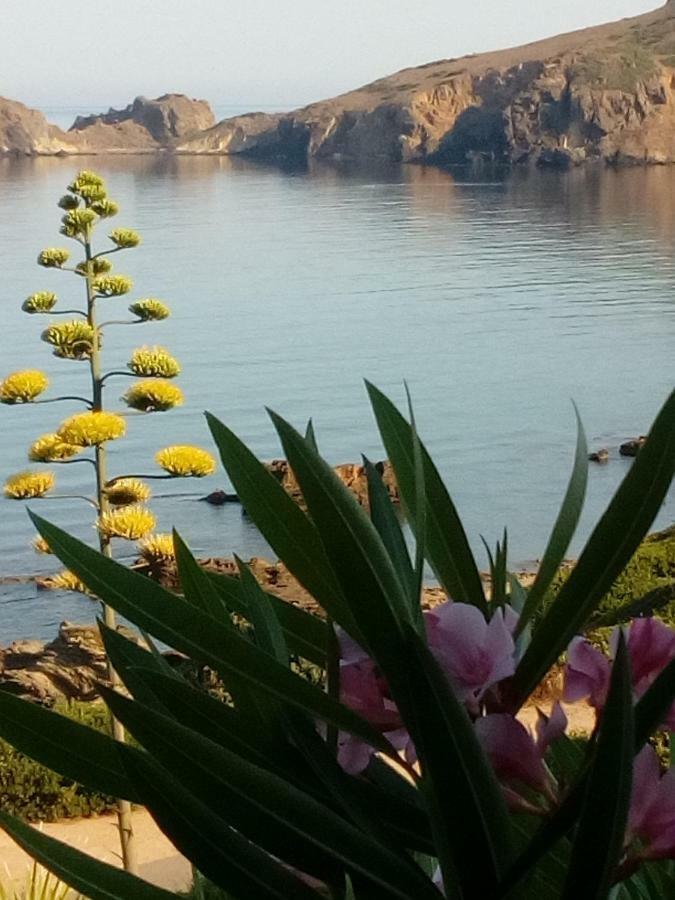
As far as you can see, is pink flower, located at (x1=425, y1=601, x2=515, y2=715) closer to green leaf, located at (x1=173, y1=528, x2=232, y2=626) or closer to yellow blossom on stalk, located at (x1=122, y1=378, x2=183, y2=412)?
green leaf, located at (x1=173, y1=528, x2=232, y2=626)

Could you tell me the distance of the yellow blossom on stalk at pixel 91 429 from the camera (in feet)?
18.7

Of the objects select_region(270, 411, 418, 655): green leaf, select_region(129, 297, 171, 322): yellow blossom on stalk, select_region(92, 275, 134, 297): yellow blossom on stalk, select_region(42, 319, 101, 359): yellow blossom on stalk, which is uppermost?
select_region(270, 411, 418, 655): green leaf

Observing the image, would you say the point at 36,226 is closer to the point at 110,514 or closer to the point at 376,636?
the point at 110,514

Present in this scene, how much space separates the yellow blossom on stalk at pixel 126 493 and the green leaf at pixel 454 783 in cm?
525

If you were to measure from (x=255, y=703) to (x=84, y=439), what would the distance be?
490 cm

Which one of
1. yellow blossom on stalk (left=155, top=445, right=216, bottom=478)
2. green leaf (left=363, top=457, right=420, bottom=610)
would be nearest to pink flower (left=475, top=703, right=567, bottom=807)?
green leaf (left=363, top=457, right=420, bottom=610)

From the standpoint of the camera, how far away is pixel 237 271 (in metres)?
59.1

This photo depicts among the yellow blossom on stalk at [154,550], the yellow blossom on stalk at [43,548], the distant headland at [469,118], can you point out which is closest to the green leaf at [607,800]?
the yellow blossom on stalk at [43,548]

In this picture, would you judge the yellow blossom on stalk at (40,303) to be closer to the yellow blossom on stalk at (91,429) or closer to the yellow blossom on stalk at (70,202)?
the yellow blossom on stalk at (70,202)

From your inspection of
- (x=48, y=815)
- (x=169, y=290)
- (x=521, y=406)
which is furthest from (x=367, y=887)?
(x=169, y=290)

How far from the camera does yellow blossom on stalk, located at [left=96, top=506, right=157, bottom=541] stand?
5.61 metres

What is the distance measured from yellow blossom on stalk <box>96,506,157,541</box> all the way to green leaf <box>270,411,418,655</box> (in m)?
4.80

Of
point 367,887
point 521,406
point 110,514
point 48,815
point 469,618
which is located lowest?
point 521,406

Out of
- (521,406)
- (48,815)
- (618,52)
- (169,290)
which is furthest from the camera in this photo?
(618,52)
